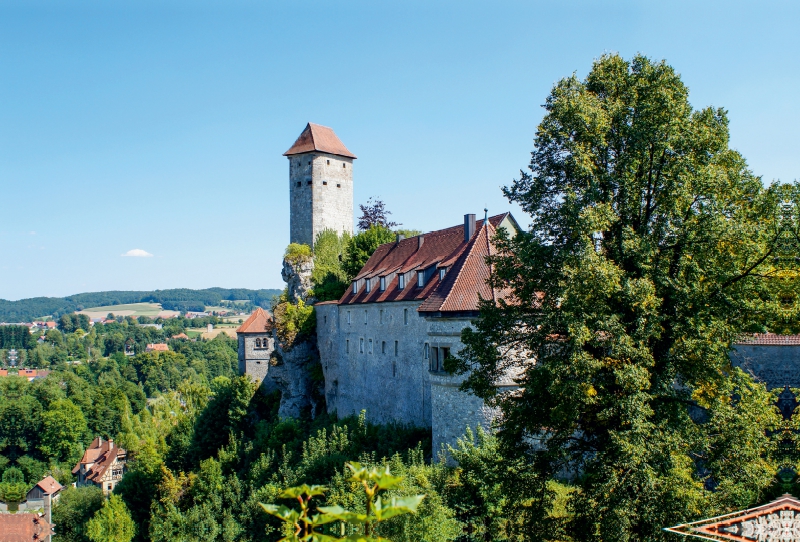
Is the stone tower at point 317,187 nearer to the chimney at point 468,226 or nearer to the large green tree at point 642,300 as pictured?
the chimney at point 468,226

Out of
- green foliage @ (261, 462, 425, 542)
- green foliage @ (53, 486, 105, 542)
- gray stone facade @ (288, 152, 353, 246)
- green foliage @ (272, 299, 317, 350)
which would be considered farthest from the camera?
green foliage @ (53, 486, 105, 542)

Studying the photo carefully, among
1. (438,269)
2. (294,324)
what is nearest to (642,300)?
(438,269)

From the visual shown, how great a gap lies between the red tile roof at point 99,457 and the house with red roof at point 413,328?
4873 centimetres

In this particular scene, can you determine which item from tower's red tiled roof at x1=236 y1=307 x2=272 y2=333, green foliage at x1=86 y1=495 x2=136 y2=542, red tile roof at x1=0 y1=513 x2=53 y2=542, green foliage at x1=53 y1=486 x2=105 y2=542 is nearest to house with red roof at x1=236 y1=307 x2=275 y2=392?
tower's red tiled roof at x1=236 y1=307 x2=272 y2=333

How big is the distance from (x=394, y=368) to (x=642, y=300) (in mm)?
20236

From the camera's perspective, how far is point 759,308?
15516 mm

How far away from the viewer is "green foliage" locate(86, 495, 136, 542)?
155 feet

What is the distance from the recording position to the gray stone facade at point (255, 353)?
55.8m

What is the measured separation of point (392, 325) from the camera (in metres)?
34.8

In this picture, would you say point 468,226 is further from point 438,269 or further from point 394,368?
point 394,368

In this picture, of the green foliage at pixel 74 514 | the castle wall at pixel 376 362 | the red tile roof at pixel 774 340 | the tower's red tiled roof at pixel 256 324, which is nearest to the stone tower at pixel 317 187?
the castle wall at pixel 376 362

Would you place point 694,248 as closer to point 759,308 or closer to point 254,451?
point 759,308

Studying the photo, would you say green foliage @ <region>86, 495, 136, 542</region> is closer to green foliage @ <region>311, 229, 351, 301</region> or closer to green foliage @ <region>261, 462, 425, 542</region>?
green foliage @ <region>311, 229, 351, 301</region>

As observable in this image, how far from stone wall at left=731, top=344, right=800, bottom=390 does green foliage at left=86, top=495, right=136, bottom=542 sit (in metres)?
40.8
